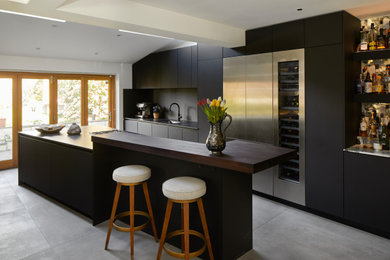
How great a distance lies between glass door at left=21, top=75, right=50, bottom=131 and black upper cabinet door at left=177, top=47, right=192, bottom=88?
9.55 feet

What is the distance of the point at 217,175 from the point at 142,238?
119cm

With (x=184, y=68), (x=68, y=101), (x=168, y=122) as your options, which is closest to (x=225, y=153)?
(x=184, y=68)

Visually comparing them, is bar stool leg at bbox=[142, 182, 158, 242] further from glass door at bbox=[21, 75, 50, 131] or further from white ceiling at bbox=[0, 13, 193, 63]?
glass door at bbox=[21, 75, 50, 131]

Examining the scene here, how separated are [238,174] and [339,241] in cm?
141

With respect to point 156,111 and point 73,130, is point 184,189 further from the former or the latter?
point 156,111

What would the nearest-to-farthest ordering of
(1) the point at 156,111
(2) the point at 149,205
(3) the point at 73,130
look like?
1. (2) the point at 149,205
2. (3) the point at 73,130
3. (1) the point at 156,111

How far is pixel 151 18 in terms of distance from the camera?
322 cm

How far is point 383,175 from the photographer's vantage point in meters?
3.05

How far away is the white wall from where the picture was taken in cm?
556

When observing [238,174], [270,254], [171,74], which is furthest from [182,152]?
[171,74]

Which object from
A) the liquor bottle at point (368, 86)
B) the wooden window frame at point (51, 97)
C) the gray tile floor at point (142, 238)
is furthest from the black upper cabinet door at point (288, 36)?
the wooden window frame at point (51, 97)

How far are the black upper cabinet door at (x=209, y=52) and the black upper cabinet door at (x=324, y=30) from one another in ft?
5.01

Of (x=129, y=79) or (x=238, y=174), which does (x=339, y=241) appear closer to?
(x=238, y=174)

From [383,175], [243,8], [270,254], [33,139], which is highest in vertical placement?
[243,8]
